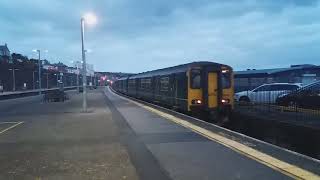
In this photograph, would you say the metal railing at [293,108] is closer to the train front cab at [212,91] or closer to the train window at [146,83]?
the train front cab at [212,91]

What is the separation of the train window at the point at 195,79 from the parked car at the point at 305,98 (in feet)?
17.3

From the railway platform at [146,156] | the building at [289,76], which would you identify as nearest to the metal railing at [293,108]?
the railway platform at [146,156]

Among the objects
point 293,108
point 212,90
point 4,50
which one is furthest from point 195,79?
point 4,50

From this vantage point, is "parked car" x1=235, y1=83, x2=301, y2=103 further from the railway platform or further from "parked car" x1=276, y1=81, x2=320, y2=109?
the railway platform

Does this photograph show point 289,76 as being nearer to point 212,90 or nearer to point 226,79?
point 226,79

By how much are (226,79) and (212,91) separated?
104 cm

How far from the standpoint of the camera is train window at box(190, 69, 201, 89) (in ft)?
89.4

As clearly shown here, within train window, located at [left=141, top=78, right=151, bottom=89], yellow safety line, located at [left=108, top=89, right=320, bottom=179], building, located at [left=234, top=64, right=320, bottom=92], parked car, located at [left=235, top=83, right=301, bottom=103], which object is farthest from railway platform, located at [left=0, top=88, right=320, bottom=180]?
building, located at [left=234, top=64, right=320, bottom=92]

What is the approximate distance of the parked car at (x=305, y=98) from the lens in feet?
91.3

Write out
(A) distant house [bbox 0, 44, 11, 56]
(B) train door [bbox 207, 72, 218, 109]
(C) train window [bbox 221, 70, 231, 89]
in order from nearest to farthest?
(B) train door [bbox 207, 72, 218, 109]
(C) train window [bbox 221, 70, 231, 89]
(A) distant house [bbox 0, 44, 11, 56]

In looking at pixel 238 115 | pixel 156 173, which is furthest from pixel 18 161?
pixel 238 115

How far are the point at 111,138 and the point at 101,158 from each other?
15.1 feet

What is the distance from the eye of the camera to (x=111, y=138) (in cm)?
1772

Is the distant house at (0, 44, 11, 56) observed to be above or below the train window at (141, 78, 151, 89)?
above
